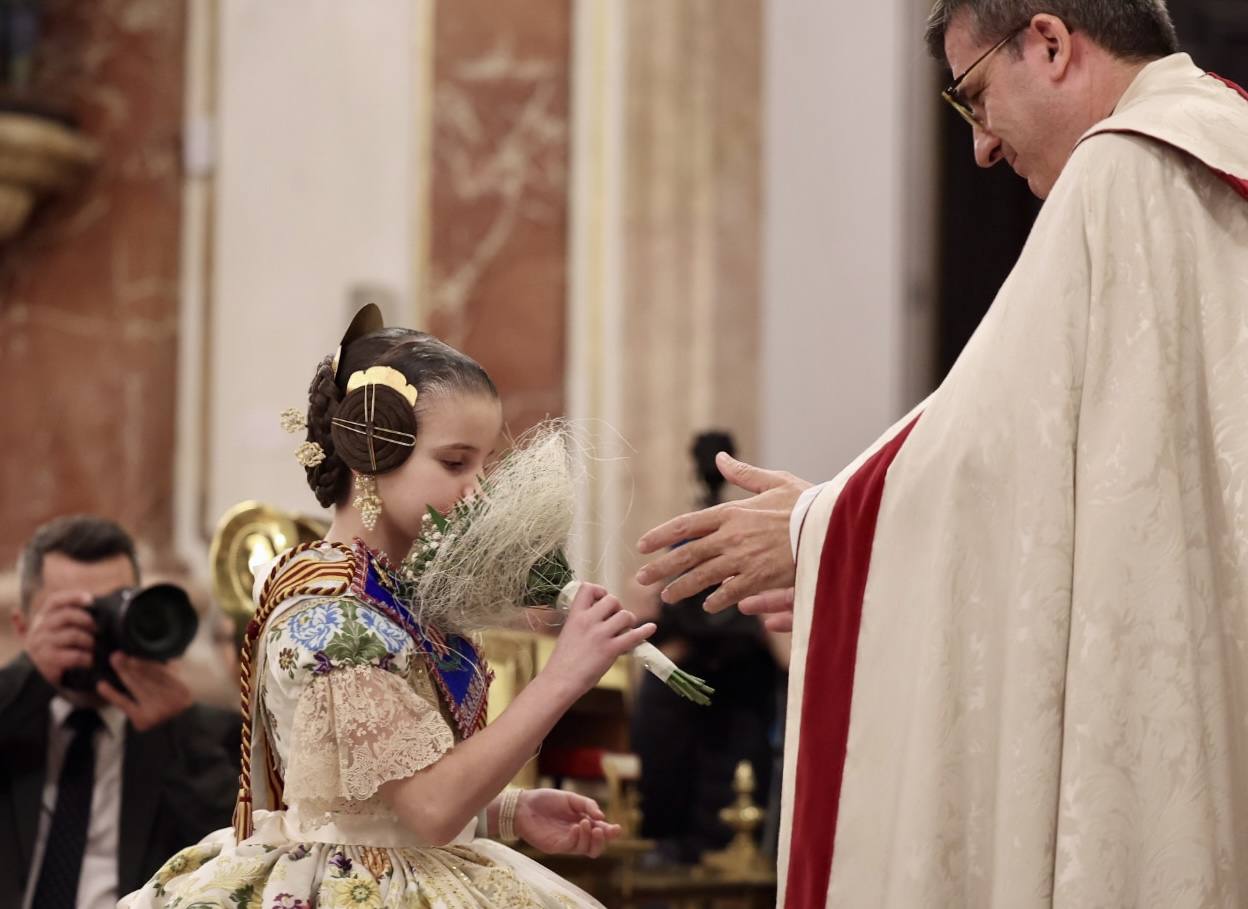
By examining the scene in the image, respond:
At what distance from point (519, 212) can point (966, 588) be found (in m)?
3.75

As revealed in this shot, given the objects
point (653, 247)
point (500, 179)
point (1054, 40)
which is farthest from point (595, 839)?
point (500, 179)

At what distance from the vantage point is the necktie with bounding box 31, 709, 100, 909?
349 cm

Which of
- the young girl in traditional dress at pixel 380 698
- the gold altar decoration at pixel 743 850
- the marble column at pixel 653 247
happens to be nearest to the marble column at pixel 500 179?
the marble column at pixel 653 247

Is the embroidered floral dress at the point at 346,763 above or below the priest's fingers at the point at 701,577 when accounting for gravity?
below

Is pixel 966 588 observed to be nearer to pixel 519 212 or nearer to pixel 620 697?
pixel 620 697

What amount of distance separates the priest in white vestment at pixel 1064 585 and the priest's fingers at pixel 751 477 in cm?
12

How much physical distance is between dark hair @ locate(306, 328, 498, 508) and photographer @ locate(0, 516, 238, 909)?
3.21 feet

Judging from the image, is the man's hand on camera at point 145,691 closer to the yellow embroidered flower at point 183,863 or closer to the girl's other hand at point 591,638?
the yellow embroidered flower at point 183,863

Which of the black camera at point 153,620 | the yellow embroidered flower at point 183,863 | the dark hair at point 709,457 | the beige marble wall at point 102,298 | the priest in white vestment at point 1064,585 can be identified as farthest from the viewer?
the beige marble wall at point 102,298

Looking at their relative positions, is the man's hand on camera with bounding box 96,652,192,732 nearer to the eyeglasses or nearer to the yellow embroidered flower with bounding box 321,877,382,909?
the yellow embroidered flower with bounding box 321,877,382,909

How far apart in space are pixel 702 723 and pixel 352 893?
2.24m

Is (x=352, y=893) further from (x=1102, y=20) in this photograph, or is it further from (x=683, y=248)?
(x=683, y=248)

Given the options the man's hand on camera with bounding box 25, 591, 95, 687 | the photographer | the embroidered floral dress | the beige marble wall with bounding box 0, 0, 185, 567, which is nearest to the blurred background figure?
the photographer

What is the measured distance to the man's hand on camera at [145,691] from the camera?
3.49m
